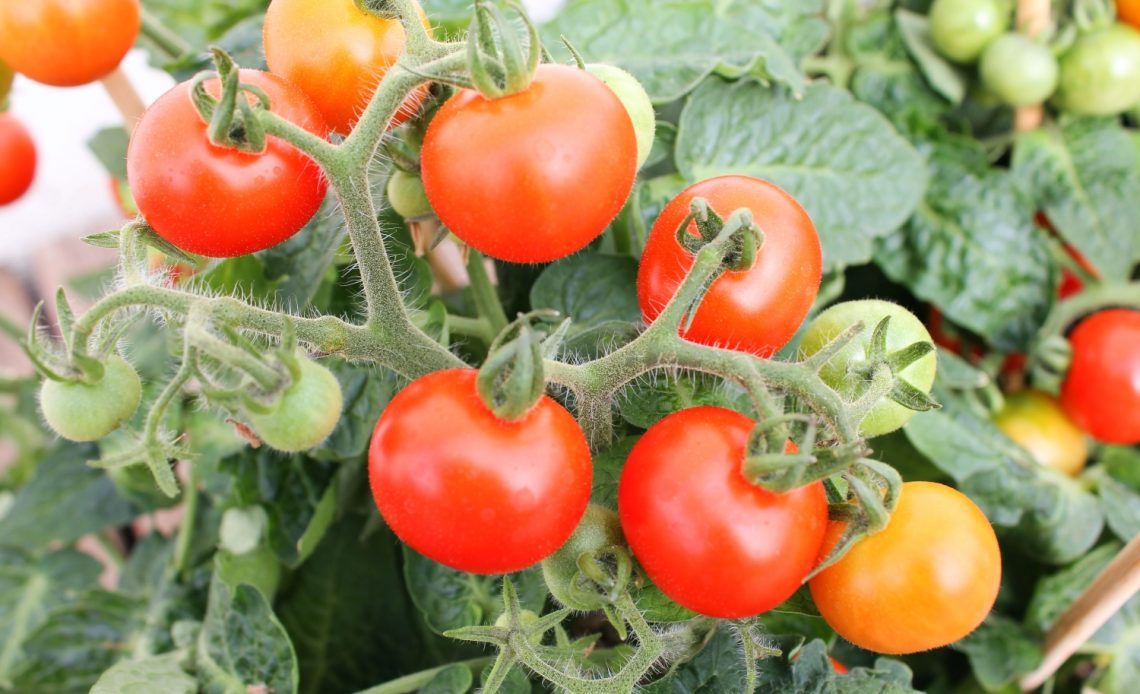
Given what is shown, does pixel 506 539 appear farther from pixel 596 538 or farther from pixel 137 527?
pixel 137 527

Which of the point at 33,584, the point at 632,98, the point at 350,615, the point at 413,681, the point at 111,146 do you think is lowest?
the point at 33,584

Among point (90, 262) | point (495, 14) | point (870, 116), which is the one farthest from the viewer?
point (90, 262)

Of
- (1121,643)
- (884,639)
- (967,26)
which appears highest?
(967,26)

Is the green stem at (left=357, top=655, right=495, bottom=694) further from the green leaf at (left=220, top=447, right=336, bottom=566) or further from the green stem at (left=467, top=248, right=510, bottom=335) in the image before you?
the green stem at (left=467, top=248, right=510, bottom=335)

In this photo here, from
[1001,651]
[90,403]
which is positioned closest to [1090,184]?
[1001,651]

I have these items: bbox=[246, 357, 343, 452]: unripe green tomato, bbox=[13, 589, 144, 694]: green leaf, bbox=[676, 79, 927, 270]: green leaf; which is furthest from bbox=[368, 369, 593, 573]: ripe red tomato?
bbox=[13, 589, 144, 694]: green leaf

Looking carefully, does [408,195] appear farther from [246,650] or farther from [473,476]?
[246,650]

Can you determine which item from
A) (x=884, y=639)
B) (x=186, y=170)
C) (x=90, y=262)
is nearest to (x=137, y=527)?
(x=90, y=262)
